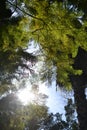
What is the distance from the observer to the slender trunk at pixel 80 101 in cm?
1149

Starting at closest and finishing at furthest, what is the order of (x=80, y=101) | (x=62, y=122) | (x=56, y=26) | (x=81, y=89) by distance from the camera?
(x=56, y=26) → (x=80, y=101) → (x=81, y=89) → (x=62, y=122)

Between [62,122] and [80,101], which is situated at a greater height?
[62,122]

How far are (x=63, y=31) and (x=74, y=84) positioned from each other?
27.4 feet

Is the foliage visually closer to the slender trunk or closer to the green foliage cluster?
the slender trunk

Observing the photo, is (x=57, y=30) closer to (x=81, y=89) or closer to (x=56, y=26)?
(x=56, y=26)

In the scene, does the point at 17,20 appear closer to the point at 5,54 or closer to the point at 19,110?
the point at 5,54

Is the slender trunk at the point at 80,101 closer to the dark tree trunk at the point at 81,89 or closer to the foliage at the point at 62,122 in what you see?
the dark tree trunk at the point at 81,89

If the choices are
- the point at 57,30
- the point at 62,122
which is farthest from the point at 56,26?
the point at 62,122


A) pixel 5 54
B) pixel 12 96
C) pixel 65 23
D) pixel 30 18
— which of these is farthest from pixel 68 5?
pixel 12 96

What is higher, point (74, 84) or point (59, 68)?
point (74, 84)

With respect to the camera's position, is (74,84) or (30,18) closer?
(30,18)

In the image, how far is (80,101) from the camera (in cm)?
1218

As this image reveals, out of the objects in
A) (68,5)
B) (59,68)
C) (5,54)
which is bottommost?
(59,68)

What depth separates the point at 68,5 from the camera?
4449 millimetres
